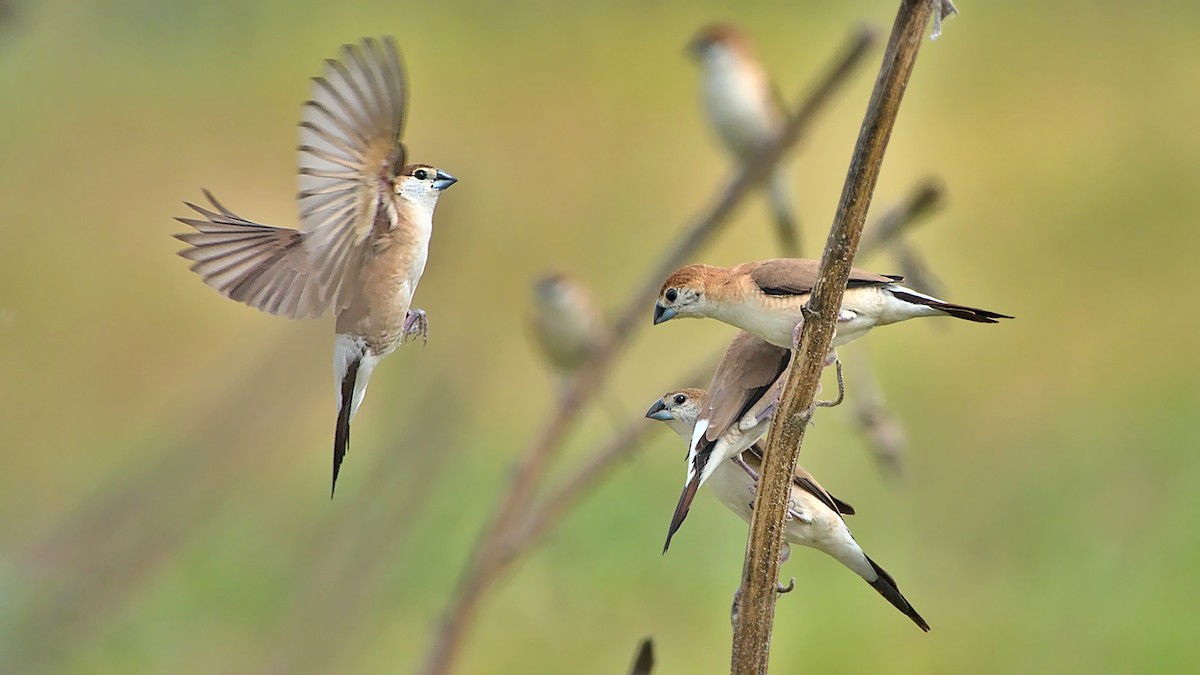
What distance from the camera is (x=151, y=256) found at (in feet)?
29.2

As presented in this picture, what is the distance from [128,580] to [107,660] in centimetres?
447

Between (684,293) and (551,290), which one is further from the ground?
(551,290)

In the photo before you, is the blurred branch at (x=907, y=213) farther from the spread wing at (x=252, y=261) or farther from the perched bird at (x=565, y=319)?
the perched bird at (x=565, y=319)

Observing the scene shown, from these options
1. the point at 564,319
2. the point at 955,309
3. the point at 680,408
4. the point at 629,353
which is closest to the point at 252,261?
the point at 955,309

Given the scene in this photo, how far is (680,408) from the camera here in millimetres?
1659

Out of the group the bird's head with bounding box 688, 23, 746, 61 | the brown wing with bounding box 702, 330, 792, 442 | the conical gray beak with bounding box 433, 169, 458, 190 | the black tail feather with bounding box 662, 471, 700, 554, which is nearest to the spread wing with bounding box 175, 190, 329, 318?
the conical gray beak with bounding box 433, 169, 458, 190

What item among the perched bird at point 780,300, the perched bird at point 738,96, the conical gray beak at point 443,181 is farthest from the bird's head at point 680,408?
the perched bird at point 738,96

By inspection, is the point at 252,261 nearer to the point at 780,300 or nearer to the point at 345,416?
the point at 345,416

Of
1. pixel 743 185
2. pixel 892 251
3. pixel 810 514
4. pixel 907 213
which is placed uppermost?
pixel 892 251

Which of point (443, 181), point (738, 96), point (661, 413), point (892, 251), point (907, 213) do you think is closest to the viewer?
point (443, 181)

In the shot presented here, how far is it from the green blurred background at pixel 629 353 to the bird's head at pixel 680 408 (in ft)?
0.80

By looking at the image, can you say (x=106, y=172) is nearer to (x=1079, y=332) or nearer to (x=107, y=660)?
(x=107, y=660)

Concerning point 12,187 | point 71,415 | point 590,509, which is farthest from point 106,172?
point 590,509

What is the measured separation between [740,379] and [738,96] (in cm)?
452
